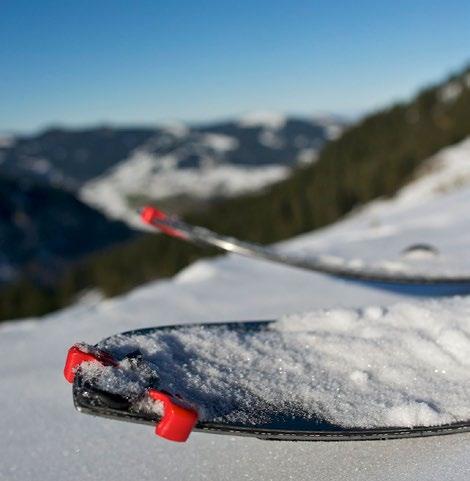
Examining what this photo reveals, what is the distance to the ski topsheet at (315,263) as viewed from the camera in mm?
4125

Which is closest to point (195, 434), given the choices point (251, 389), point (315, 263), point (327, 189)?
point (251, 389)

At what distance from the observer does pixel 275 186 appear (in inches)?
2621

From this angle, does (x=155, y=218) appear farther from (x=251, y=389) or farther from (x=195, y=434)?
(x=251, y=389)

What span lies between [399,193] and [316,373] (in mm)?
41478

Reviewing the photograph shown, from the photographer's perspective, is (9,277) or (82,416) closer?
(82,416)

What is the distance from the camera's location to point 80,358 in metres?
1.89

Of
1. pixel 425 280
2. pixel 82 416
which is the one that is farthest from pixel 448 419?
pixel 425 280

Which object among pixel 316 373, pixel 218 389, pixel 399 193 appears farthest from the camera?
pixel 399 193

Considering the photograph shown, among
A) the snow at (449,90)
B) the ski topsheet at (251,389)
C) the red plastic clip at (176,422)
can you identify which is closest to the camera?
the red plastic clip at (176,422)

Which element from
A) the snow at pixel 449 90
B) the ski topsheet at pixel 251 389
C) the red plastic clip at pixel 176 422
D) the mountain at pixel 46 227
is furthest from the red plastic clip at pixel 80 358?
the mountain at pixel 46 227

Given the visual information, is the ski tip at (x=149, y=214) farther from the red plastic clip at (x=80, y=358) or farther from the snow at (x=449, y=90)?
the snow at (x=449, y=90)

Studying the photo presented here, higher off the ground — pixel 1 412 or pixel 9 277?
pixel 1 412

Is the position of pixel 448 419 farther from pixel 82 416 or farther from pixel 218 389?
pixel 82 416

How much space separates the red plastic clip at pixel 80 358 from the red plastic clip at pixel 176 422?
37 centimetres
